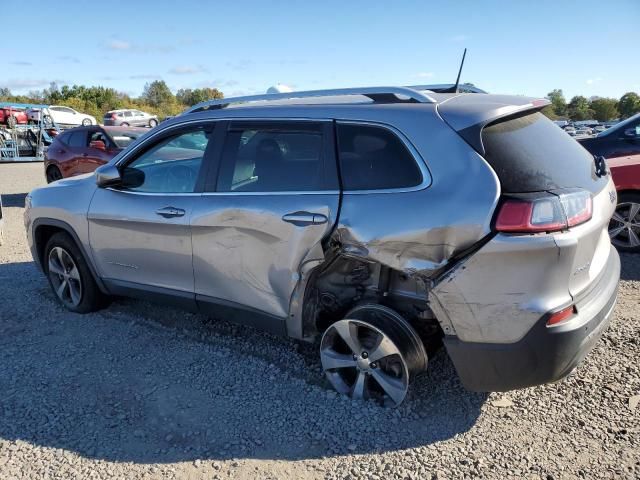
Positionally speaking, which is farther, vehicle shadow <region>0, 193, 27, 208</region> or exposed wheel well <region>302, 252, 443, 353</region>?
vehicle shadow <region>0, 193, 27, 208</region>

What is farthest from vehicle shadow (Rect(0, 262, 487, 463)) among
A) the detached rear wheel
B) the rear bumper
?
the rear bumper

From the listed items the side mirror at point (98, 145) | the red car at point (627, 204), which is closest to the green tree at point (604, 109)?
the side mirror at point (98, 145)

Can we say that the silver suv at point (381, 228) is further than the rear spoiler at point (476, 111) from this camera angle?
No

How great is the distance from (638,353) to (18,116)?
2802cm

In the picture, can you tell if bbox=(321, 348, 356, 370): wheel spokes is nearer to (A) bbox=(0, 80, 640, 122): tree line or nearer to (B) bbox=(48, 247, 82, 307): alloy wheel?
(B) bbox=(48, 247, 82, 307): alloy wheel

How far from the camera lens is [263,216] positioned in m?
3.19

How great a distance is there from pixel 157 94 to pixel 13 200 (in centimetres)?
6804

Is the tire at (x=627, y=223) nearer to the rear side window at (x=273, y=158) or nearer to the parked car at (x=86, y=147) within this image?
the rear side window at (x=273, y=158)

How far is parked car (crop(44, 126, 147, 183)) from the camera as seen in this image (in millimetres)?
10938

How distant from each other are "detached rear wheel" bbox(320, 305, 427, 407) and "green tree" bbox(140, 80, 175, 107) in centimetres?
7461

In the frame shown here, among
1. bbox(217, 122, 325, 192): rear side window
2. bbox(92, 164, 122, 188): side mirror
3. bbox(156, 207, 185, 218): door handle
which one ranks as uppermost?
bbox(217, 122, 325, 192): rear side window

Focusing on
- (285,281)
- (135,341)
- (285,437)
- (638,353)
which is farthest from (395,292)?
(135,341)

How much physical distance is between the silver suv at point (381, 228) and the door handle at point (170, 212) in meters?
0.01

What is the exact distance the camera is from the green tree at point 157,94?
7344cm
